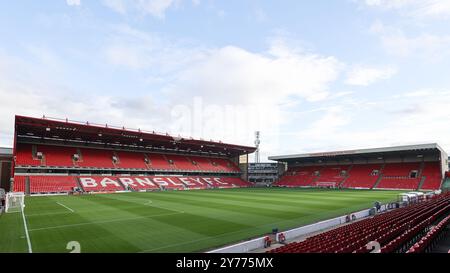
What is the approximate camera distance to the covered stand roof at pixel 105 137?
42094 millimetres

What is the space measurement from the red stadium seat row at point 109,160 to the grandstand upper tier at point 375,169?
20.4 meters

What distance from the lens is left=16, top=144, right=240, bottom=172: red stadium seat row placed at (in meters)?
44.8

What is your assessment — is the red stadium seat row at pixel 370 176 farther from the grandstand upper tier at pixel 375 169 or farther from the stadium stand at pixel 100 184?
the stadium stand at pixel 100 184

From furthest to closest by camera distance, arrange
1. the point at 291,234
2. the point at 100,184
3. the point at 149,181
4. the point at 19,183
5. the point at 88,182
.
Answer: the point at 149,181 < the point at 100,184 < the point at 88,182 < the point at 19,183 < the point at 291,234

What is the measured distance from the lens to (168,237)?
592 inches

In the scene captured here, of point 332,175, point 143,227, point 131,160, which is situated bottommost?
point 143,227

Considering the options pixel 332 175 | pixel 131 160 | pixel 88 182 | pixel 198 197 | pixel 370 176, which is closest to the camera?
pixel 198 197

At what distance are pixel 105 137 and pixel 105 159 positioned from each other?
443 cm

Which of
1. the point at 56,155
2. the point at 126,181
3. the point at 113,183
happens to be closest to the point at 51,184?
the point at 56,155

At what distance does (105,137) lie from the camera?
52.2 meters

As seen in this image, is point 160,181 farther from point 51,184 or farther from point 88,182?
point 51,184

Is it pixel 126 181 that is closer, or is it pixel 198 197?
pixel 198 197

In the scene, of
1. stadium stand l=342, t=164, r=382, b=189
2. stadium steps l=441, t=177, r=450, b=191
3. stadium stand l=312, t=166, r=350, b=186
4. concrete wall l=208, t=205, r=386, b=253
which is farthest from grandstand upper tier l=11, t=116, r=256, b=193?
stadium steps l=441, t=177, r=450, b=191
